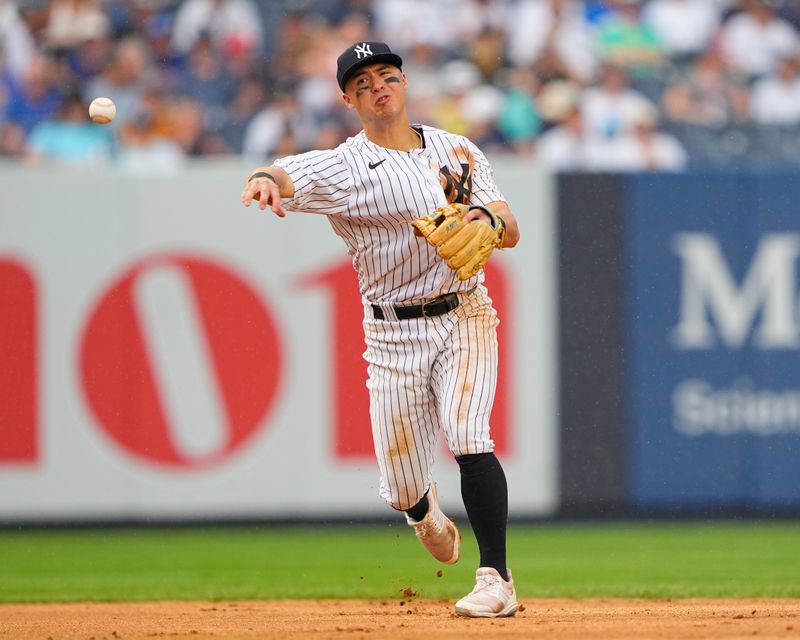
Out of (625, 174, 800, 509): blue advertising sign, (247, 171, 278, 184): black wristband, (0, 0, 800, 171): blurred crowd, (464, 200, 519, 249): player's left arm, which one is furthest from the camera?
(0, 0, 800, 171): blurred crowd

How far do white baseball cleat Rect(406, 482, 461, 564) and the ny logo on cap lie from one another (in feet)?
5.47

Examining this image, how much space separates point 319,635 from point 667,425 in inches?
185

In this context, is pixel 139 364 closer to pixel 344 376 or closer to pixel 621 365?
pixel 344 376

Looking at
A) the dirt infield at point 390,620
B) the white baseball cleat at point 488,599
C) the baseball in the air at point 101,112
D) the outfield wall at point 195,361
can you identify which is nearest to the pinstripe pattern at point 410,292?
the white baseball cleat at point 488,599

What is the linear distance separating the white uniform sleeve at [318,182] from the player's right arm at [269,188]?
46 millimetres

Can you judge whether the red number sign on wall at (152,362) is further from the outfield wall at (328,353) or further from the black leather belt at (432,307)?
the black leather belt at (432,307)

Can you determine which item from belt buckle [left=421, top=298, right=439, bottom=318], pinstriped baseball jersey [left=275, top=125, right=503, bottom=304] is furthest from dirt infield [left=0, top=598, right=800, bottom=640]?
pinstriped baseball jersey [left=275, top=125, right=503, bottom=304]

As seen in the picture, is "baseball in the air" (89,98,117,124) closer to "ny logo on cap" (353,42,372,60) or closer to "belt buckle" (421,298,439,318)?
"ny logo on cap" (353,42,372,60)

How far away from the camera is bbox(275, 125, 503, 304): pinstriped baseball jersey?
17.2ft

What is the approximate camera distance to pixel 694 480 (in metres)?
9.18

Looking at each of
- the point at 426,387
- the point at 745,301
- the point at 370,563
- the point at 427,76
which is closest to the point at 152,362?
the point at 370,563

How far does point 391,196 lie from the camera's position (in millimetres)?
5242

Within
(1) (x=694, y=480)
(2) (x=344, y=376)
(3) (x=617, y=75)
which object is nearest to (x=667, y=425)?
(1) (x=694, y=480)

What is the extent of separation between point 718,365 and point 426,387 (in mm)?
4166
